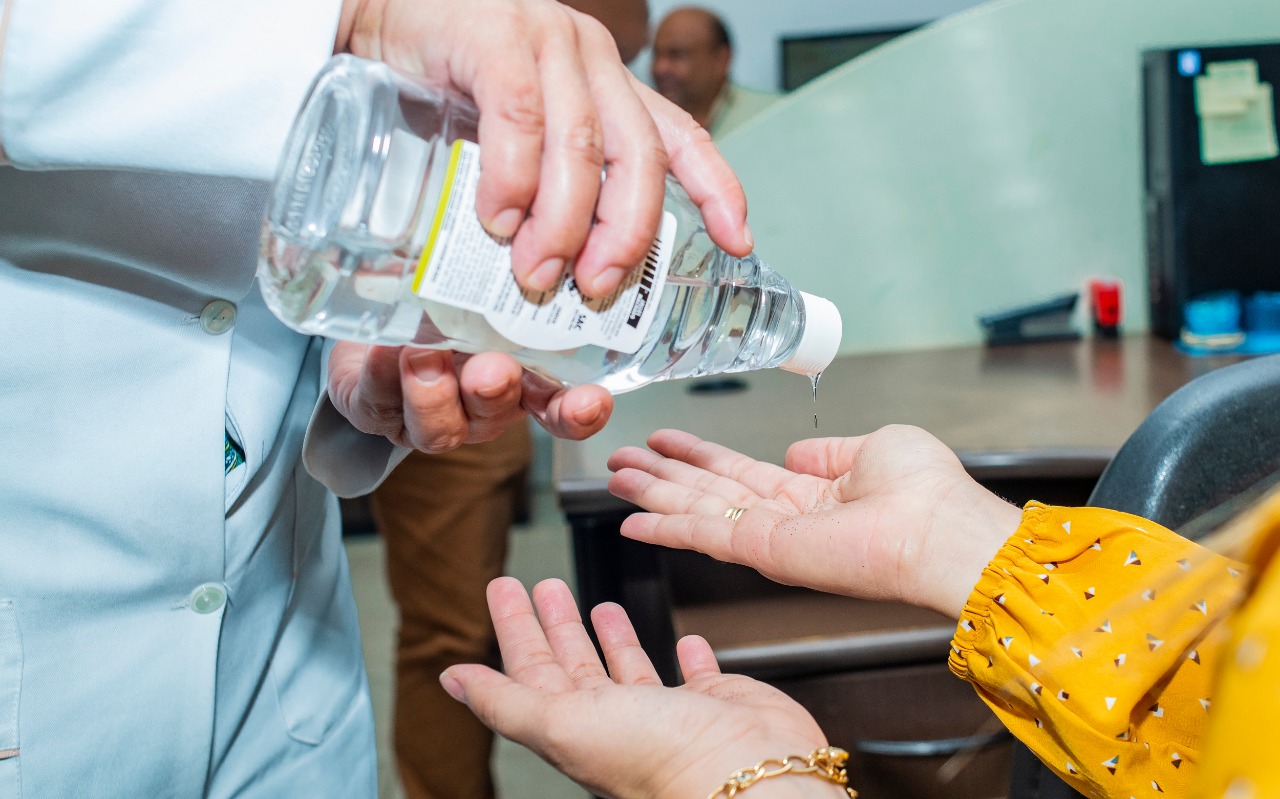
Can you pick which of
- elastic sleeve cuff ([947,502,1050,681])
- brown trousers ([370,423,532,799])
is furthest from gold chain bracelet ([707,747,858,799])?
brown trousers ([370,423,532,799])

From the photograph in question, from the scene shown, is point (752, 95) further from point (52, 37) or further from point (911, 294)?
point (52, 37)

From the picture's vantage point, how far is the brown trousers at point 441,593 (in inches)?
64.1

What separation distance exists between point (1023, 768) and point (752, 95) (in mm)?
2746

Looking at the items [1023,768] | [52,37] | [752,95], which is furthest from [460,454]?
[752,95]

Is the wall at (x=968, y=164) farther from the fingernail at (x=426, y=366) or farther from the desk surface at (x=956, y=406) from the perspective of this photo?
the fingernail at (x=426, y=366)

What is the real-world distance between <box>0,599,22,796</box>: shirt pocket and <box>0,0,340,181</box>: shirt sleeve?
0.32m

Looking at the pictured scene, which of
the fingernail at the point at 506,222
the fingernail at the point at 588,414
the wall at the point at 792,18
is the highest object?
the wall at the point at 792,18

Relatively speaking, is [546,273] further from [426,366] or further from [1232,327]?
[1232,327]

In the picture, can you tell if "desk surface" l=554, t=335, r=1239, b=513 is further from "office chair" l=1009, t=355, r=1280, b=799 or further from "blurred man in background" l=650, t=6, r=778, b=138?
"blurred man in background" l=650, t=6, r=778, b=138

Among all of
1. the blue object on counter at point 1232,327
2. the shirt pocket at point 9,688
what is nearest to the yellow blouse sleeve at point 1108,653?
the shirt pocket at point 9,688

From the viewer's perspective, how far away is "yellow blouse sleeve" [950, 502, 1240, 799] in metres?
0.58

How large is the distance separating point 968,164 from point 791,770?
1360mm

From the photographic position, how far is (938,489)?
0.75m

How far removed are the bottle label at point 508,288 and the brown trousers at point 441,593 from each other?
112 cm
